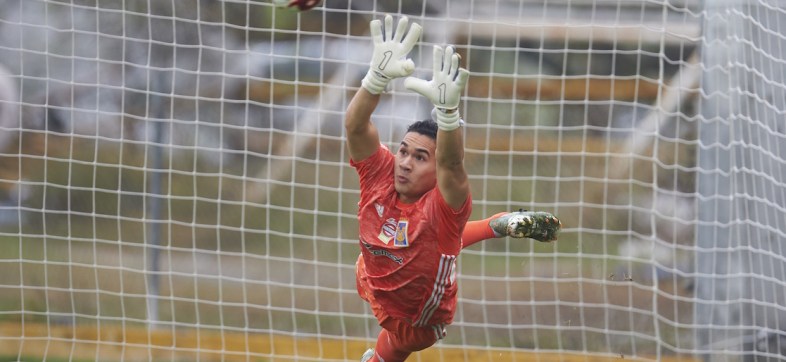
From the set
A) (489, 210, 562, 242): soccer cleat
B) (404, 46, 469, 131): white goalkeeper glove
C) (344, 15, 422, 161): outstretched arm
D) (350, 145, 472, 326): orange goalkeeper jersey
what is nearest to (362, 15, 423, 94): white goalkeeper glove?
(344, 15, 422, 161): outstretched arm

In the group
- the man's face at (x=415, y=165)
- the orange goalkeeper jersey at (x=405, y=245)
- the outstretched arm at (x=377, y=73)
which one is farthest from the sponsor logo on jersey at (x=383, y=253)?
the outstretched arm at (x=377, y=73)

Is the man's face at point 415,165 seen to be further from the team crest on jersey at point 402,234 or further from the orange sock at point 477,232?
the orange sock at point 477,232

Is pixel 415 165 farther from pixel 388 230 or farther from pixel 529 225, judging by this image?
pixel 529 225

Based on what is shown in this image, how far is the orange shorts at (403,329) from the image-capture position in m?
4.61

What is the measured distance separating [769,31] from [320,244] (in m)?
3.77

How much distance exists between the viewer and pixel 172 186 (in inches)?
292

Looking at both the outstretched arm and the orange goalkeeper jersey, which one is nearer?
the outstretched arm

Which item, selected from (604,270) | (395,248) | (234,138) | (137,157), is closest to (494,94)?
(604,270)

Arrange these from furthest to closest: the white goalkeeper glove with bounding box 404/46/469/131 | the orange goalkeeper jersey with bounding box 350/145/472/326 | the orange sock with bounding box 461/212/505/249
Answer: the orange sock with bounding box 461/212/505/249 → the orange goalkeeper jersey with bounding box 350/145/472/326 → the white goalkeeper glove with bounding box 404/46/469/131

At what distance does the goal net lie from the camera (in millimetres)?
5680

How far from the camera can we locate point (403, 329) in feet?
15.3

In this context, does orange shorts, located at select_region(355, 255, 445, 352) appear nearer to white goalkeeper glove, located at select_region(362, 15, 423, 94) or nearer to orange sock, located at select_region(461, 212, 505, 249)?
orange sock, located at select_region(461, 212, 505, 249)

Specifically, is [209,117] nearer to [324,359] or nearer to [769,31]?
[324,359]

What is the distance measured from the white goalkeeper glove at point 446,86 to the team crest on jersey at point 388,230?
0.64m
